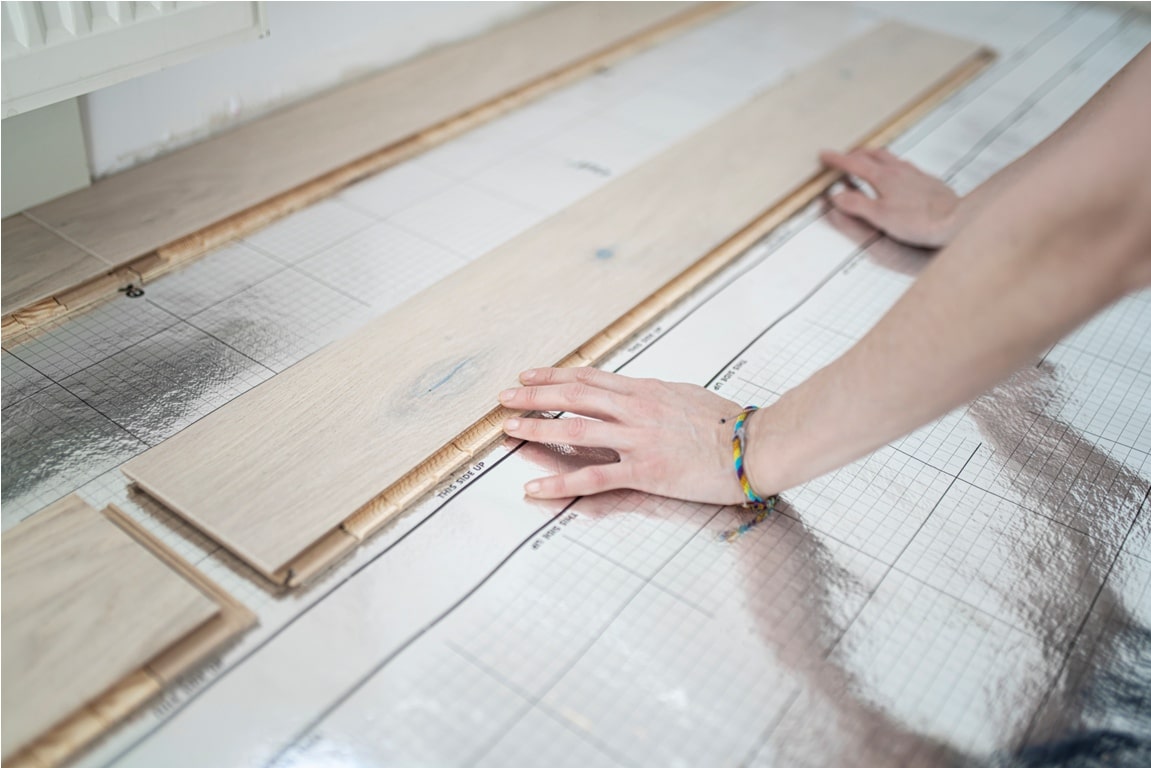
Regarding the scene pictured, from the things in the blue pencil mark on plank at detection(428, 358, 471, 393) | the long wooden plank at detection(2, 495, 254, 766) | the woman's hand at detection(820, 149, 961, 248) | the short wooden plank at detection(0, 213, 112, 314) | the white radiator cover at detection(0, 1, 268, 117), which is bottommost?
the long wooden plank at detection(2, 495, 254, 766)

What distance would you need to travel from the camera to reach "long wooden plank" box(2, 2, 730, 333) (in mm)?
1630

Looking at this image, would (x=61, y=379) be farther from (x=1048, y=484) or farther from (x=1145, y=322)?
(x=1145, y=322)

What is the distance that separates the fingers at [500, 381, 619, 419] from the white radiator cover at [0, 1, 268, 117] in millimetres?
801

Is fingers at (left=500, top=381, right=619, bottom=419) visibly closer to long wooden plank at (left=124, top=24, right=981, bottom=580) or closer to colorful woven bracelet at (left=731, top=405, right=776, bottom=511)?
long wooden plank at (left=124, top=24, right=981, bottom=580)

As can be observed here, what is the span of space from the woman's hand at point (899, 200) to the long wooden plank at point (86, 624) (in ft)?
4.49

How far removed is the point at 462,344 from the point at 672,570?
523 millimetres

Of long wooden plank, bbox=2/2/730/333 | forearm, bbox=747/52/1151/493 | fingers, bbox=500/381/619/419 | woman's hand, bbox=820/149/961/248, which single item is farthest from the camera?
woman's hand, bbox=820/149/961/248

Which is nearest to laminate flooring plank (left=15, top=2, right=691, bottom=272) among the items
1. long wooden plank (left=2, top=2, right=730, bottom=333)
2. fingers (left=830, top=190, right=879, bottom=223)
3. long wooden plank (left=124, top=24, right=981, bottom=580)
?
long wooden plank (left=2, top=2, right=730, bottom=333)

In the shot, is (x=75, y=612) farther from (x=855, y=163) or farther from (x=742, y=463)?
(x=855, y=163)

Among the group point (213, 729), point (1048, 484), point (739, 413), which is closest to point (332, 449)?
point (213, 729)

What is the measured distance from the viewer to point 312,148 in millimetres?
1954

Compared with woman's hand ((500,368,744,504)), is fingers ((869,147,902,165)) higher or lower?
higher

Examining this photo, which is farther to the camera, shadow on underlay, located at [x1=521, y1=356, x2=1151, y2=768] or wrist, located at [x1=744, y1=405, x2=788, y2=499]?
wrist, located at [x1=744, y1=405, x2=788, y2=499]

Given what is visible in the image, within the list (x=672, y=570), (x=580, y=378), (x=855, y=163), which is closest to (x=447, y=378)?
(x=580, y=378)
